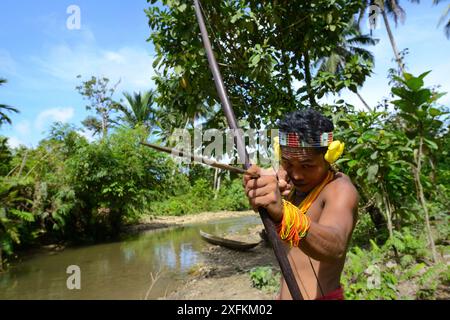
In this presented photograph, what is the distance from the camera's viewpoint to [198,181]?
23.6 m

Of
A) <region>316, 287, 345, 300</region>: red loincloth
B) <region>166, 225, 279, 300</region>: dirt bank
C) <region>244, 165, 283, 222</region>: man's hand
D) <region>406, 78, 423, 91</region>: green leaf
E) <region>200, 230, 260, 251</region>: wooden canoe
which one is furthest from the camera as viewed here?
<region>200, 230, 260, 251</region>: wooden canoe

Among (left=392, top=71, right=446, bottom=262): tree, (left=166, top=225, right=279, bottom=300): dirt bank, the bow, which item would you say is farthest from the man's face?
(left=166, top=225, right=279, bottom=300): dirt bank

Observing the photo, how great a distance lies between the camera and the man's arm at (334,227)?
1.26 metres

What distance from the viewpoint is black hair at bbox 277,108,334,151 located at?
5.10 feet

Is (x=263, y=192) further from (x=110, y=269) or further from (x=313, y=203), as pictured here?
(x=110, y=269)

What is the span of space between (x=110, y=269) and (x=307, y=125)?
8980 millimetres

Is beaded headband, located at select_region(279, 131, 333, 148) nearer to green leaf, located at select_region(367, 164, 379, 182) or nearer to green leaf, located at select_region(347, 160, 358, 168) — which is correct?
green leaf, located at select_region(367, 164, 379, 182)

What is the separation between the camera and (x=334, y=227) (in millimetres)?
1354

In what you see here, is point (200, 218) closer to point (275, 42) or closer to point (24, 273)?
point (24, 273)

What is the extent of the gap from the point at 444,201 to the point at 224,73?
4408mm

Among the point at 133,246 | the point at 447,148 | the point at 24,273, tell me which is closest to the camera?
the point at 447,148

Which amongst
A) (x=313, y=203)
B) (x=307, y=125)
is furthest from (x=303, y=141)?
(x=313, y=203)

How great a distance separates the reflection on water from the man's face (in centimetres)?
437
